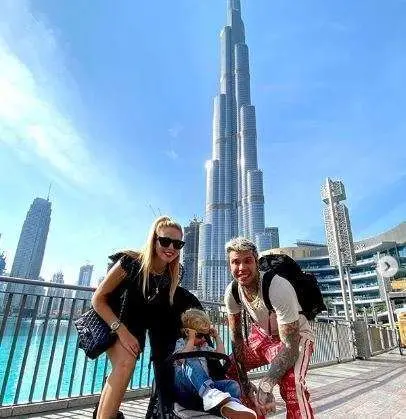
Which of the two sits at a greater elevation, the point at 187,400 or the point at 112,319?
the point at 112,319

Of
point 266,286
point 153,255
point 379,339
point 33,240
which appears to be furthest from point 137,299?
point 33,240

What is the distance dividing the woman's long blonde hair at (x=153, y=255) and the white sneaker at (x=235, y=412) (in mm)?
934

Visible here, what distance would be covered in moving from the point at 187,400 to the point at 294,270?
1.16m

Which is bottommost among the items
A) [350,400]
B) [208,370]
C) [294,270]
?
[350,400]

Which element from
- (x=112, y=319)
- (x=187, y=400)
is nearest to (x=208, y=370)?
(x=187, y=400)

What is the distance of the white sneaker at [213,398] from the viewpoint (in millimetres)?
1509

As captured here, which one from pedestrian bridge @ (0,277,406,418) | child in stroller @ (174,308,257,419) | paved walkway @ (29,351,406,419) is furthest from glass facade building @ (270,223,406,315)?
child in stroller @ (174,308,257,419)

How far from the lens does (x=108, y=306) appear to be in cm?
211

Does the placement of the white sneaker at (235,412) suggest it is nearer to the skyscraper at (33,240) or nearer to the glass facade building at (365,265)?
the glass facade building at (365,265)

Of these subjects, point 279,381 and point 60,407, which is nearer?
point 279,381

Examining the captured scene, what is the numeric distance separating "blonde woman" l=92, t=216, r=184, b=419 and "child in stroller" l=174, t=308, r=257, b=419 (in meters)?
0.20

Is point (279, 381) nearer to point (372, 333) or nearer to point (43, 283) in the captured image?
point (43, 283)

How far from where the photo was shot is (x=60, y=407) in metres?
3.21

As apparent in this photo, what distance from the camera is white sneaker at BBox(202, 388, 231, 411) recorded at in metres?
1.51
